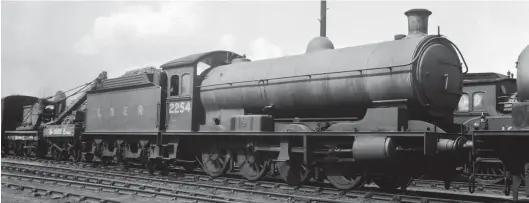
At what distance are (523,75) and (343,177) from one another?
14.2 feet

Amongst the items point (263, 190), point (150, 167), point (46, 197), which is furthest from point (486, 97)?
point (46, 197)

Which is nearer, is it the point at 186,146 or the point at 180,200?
the point at 180,200

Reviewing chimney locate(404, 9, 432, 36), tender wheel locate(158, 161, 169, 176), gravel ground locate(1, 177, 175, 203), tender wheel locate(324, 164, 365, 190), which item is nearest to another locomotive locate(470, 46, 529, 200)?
chimney locate(404, 9, 432, 36)

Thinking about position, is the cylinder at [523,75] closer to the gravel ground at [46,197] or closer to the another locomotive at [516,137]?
the another locomotive at [516,137]

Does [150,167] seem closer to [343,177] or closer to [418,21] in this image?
[343,177]

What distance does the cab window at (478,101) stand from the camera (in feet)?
49.6

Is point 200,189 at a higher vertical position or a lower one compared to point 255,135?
lower

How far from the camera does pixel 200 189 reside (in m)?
11.7

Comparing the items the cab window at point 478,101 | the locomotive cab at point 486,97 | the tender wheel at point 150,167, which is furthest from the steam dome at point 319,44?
the tender wheel at point 150,167

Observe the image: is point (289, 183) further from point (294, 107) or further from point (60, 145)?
point (60, 145)

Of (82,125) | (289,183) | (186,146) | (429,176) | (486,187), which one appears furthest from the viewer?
(82,125)

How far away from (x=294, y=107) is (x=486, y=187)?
18.8 feet

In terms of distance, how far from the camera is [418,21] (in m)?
10.1

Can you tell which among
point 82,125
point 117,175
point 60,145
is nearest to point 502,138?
point 117,175
